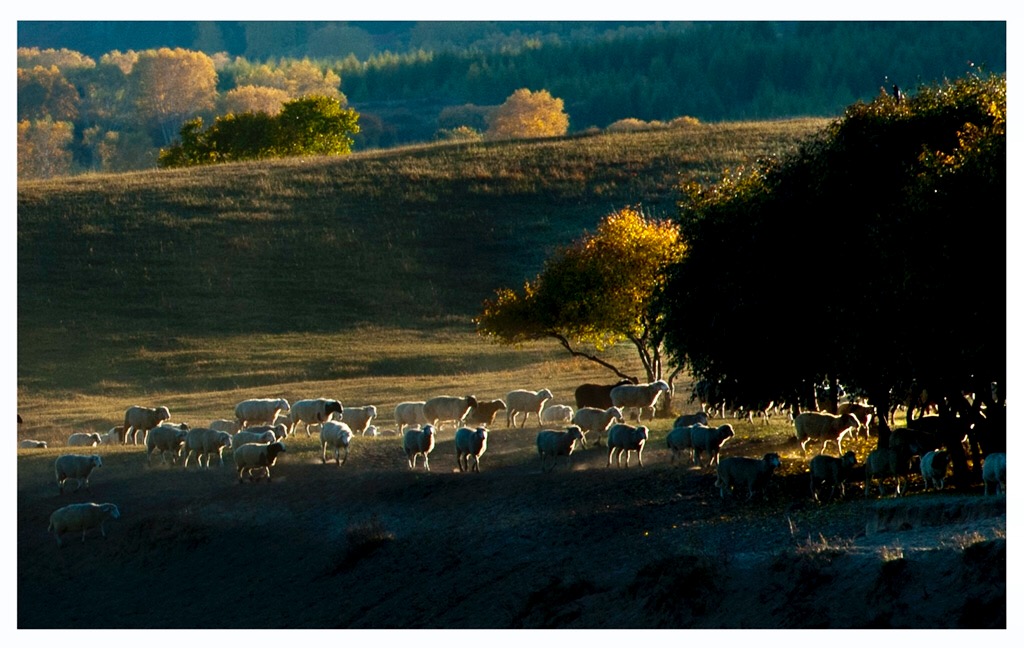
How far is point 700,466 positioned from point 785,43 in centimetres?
11465

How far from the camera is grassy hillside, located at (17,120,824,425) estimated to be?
195ft

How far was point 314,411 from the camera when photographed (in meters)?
37.2

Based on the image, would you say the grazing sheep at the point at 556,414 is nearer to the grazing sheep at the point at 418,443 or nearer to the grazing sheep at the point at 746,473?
the grazing sheep at the point at 418,443

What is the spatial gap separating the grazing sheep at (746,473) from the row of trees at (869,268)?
2379 millimetres

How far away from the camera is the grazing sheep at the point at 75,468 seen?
103 ft

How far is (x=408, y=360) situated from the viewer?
58500 mm

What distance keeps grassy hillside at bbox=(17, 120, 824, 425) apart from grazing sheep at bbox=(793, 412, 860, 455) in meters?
25.3

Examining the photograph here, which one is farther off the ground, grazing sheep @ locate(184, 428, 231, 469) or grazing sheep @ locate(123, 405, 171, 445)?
grazing sheep @ locate(123, 405, 171, 445)

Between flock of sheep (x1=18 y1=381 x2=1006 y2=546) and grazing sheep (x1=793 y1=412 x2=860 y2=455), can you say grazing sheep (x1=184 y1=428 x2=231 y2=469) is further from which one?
grazing sheep (x1=793 y1=412 x2=860 y2=455)

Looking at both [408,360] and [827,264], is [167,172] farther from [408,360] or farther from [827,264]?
[827,264]

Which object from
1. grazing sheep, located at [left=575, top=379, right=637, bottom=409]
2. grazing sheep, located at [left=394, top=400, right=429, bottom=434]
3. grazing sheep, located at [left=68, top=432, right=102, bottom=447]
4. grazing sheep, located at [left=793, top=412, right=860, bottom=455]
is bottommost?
grazing sheep, located at [left=68, top=432, right=102, bottom=447]

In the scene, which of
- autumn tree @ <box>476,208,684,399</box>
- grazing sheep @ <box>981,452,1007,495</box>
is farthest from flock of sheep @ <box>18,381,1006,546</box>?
autumn tree @ <box>476,208,684,399</box>

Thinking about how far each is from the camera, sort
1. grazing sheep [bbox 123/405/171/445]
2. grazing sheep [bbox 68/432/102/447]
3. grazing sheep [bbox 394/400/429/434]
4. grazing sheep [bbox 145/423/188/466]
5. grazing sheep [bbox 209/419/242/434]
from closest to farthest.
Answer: grazing sheep [bbox 145/423/188/466] → grazing sheep [bbox 209/419/242/434] → grazing sheep [bbox 394/400/429/434] → grazing sheep [bbox 68/432/102/447] → grazing sheep [bbox 123/405/171/445]

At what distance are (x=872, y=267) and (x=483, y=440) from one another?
884 cm
